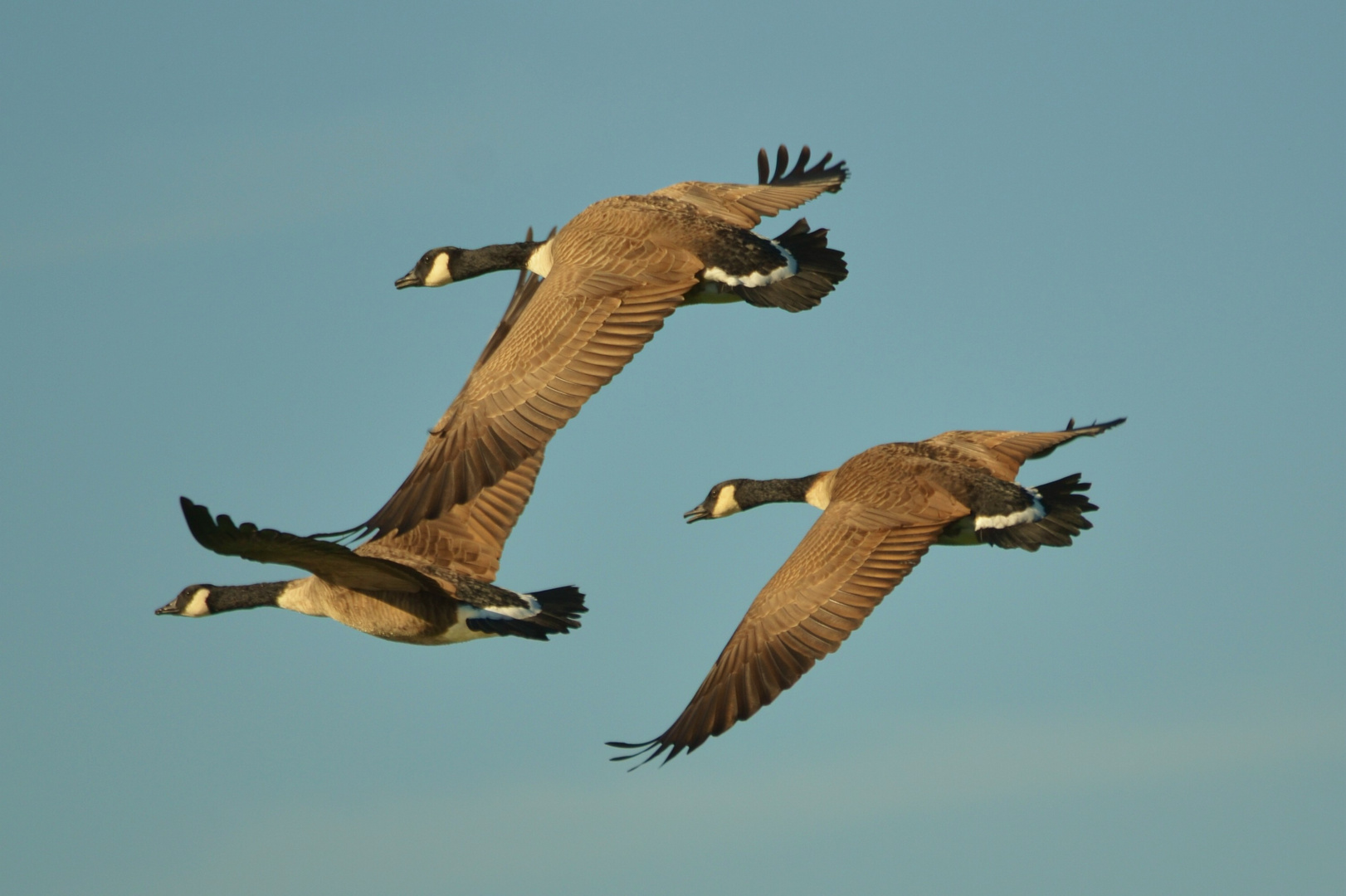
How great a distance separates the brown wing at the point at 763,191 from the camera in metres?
14.9

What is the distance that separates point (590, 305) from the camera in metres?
12.4

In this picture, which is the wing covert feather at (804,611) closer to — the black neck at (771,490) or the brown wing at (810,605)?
the brown wing at (810,605)

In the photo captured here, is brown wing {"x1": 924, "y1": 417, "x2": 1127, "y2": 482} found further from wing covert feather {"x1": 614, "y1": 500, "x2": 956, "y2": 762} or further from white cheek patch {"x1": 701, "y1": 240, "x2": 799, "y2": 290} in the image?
white cheek patch {"x1": 701, "y1": 240, "x2": 799, "y2": 290}

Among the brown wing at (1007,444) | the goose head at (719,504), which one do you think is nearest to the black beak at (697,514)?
the goose head at (719,504)

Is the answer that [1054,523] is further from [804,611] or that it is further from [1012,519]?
[804,611]

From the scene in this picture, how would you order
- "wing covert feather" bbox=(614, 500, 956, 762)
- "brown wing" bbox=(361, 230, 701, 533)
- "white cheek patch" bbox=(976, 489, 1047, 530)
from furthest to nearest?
"white cheek patch" bbox=(976, 489, 1047, 530), "wing covert feather" bbox=(614, 500, 956, 762), "brown wing" bbox=(361, 230, 701, 533)

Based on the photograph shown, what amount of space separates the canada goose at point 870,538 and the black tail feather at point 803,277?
160 centimetres

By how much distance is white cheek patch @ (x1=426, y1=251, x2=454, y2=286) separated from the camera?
15.9 meters

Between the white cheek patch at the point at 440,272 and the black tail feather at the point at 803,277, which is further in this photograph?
the white cheek patch at the point at 440,272

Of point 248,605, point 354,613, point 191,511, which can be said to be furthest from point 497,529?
point 191,511

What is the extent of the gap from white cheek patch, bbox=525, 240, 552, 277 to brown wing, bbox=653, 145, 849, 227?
1.01m

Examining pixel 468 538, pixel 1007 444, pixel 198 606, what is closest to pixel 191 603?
pixel 198 606

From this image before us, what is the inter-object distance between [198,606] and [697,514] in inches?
187

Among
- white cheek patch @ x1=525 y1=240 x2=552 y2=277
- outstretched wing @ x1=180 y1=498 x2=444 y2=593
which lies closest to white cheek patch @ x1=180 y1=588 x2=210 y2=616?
outstretched wing @ x1=180 y1=498 x2=444 y2=593
